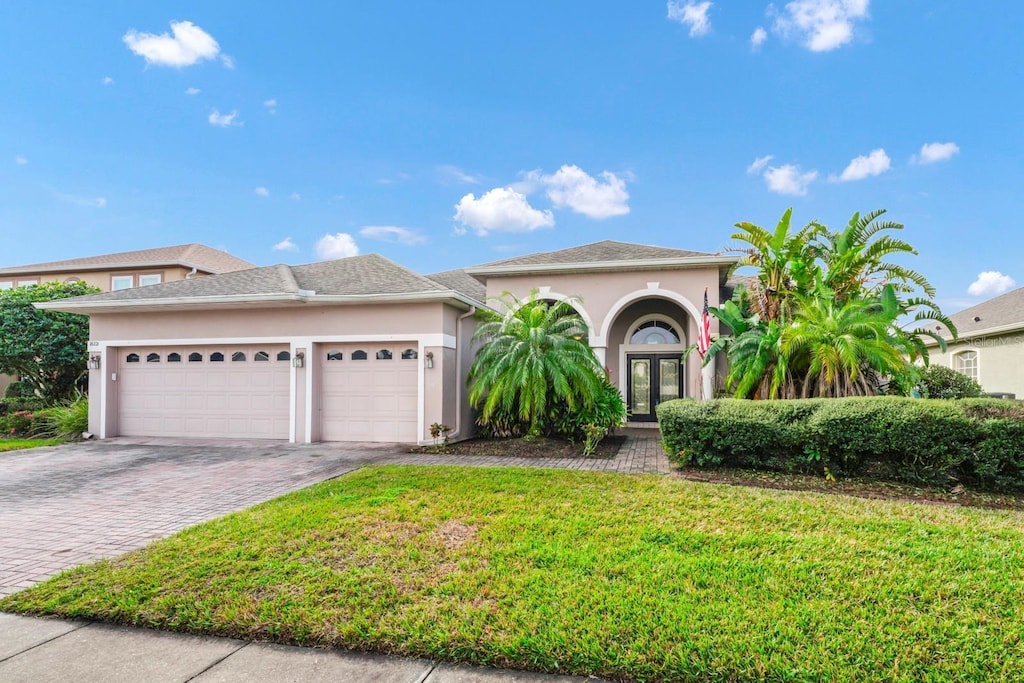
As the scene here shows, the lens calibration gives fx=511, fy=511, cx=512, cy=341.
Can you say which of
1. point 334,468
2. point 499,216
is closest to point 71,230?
point 499,216

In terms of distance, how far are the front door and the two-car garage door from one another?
7.06 m

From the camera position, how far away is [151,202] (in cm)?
1727

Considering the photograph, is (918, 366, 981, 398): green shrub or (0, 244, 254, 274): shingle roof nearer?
(918, 366, 981, 398): green shrub

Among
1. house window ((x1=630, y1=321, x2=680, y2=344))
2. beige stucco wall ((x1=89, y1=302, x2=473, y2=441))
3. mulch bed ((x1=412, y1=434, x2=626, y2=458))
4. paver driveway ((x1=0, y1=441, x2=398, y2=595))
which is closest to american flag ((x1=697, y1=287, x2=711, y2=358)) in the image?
mulch bed ((x1=412, y1=434, x2=626, y2=458))

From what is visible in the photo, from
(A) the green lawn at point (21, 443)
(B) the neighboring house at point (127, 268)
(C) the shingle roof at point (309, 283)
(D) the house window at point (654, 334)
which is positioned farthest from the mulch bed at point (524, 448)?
(B) the neighboring house at point (127, 268)

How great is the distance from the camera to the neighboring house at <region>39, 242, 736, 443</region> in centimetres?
1152

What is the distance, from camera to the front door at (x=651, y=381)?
1515cm

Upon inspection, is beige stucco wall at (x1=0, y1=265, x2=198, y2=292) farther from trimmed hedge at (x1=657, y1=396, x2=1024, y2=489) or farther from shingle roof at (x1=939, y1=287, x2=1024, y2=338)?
shingle roof at (x1=939, y1=287, x2=1024, y2=338)

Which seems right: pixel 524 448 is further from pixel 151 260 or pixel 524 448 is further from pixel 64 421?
pixel 151 260

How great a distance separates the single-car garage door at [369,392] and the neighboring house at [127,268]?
55.3 ft

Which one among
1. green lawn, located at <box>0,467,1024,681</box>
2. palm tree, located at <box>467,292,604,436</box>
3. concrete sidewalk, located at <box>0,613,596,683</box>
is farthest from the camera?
palm tree, located at <box>467,292,604,436</box>

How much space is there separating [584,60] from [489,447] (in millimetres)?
9609

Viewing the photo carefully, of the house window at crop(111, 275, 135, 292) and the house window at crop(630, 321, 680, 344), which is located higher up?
the house window at crop(111, 275, 135, 292)

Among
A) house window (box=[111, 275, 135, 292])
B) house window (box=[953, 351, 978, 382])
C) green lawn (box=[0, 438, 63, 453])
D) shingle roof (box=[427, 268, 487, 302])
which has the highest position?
house window (box=[111, 275, 135, 292])
